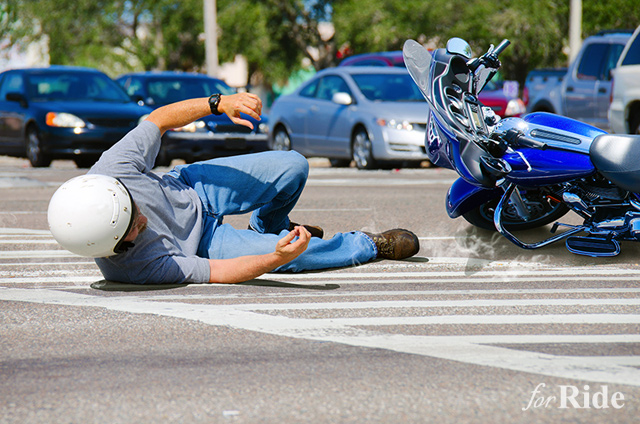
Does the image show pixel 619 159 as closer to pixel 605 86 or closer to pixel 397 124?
pixel 397 124

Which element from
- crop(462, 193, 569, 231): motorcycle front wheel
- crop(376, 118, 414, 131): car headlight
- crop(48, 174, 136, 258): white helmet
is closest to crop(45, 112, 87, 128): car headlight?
crop(376, 118, 414, 131): car headlight

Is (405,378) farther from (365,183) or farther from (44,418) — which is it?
(365,183)

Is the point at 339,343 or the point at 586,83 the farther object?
the point at 586,83

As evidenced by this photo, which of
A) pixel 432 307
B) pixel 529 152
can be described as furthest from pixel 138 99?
pixel 432 307

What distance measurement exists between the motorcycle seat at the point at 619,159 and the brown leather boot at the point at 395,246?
3.96 ft

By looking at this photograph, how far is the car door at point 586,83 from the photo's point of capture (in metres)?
16.5

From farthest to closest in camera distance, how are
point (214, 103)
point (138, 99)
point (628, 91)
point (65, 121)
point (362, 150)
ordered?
point (138, 99) → point (65, 121) → point (362, 150) → point (628, 91) → point (214, 103)

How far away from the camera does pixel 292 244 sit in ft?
17.0

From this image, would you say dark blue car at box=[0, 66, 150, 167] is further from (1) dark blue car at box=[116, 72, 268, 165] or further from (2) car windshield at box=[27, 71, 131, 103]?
(1) dark blue car at box=[116, 72, 268, 165]

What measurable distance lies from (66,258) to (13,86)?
37.7 feet

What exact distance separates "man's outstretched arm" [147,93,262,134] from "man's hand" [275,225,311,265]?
0.72 m

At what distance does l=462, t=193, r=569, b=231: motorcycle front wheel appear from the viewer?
6637mm

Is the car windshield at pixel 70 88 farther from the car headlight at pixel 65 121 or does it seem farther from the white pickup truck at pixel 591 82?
the white pickup truck at pixel 591 82

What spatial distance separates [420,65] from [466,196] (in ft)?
3.64
